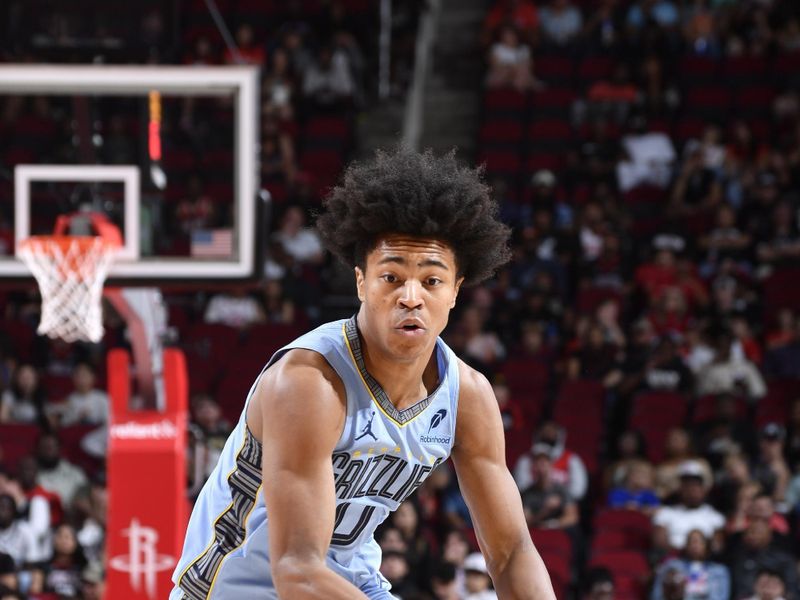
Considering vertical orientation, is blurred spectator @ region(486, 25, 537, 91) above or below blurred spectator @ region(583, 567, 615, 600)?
above

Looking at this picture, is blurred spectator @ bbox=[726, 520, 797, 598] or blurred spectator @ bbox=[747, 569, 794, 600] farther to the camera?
blurred spectator @ bbox=[726, 520, 797, 598]

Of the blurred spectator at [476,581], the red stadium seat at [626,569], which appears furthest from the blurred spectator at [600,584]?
the blurred spectator at [476,581]

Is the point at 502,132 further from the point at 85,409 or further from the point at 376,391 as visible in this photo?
the point at 376,391

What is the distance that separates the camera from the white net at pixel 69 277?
6527mm

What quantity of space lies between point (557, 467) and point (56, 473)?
366cm

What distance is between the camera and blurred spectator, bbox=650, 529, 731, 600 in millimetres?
8383

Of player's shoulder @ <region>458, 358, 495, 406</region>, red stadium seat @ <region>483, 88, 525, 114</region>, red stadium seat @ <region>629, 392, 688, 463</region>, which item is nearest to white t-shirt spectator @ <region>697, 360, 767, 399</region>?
red stadium seat @ <region>629, 392, 688, 463</region>

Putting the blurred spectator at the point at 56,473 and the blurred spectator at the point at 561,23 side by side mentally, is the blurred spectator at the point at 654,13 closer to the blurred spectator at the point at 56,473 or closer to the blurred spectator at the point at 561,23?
the blurred spectator at the point at 561,23

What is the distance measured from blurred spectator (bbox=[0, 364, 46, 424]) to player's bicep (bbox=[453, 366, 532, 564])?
289 inches

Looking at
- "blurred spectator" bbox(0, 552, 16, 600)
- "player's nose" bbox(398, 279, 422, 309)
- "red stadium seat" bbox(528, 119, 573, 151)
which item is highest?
"red stadium seat" bbox(528, 119, 573, 151)

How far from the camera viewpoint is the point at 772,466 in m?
9.30

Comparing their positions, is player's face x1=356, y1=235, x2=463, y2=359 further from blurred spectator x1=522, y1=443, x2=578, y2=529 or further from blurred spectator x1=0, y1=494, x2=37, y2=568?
blurred spectator x1=0, y1=494, x2=37, y2=568

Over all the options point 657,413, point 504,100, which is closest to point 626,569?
point 657,413

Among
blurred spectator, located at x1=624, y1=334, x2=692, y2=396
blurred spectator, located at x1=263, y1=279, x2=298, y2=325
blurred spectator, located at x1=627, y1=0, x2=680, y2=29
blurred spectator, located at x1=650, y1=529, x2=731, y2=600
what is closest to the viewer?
blurred spectator, located at x1=650, y1=529, x2=731, y2=600
